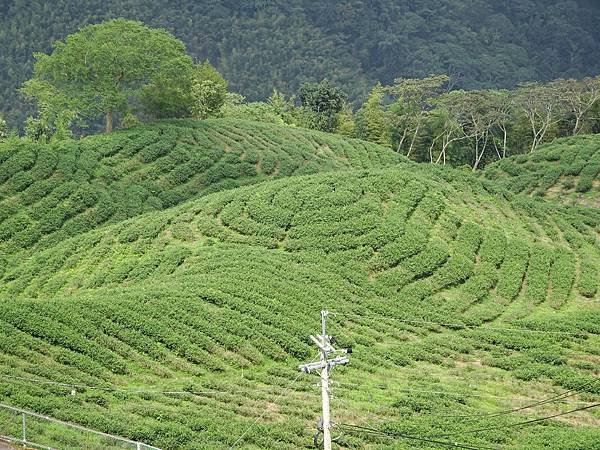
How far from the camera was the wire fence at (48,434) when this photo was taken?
23266 mm

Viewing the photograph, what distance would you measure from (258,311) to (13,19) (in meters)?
114

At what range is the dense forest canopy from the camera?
504 feet

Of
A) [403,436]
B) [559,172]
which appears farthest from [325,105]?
[403,436]

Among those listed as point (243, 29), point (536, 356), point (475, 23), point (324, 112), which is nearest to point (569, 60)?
point (475, 23)

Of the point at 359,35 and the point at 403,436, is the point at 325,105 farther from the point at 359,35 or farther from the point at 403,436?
the point at 359,35

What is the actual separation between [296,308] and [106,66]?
27615 mm

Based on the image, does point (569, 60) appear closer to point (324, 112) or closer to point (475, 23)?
point (475, 23)

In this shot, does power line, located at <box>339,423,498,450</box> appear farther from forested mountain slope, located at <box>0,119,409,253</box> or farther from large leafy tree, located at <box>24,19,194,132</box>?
large leafy tree, located at <box>24,19,194,132</box>

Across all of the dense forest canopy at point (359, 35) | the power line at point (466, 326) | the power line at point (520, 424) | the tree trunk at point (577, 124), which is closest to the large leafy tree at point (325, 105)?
the tree trunk at point (577, 124)

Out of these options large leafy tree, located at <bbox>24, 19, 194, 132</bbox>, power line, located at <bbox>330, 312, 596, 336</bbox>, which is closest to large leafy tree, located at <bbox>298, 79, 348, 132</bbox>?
large leafy tree, located at <bbox>24, 19, 194, 132</bbox>

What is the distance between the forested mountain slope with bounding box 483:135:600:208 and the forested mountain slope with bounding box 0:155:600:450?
9.98 m

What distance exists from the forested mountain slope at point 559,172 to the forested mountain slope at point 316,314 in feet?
32.7

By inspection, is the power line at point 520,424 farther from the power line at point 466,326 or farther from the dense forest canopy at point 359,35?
the dense forest canopy at point 359,35

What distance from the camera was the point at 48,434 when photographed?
941 inches
